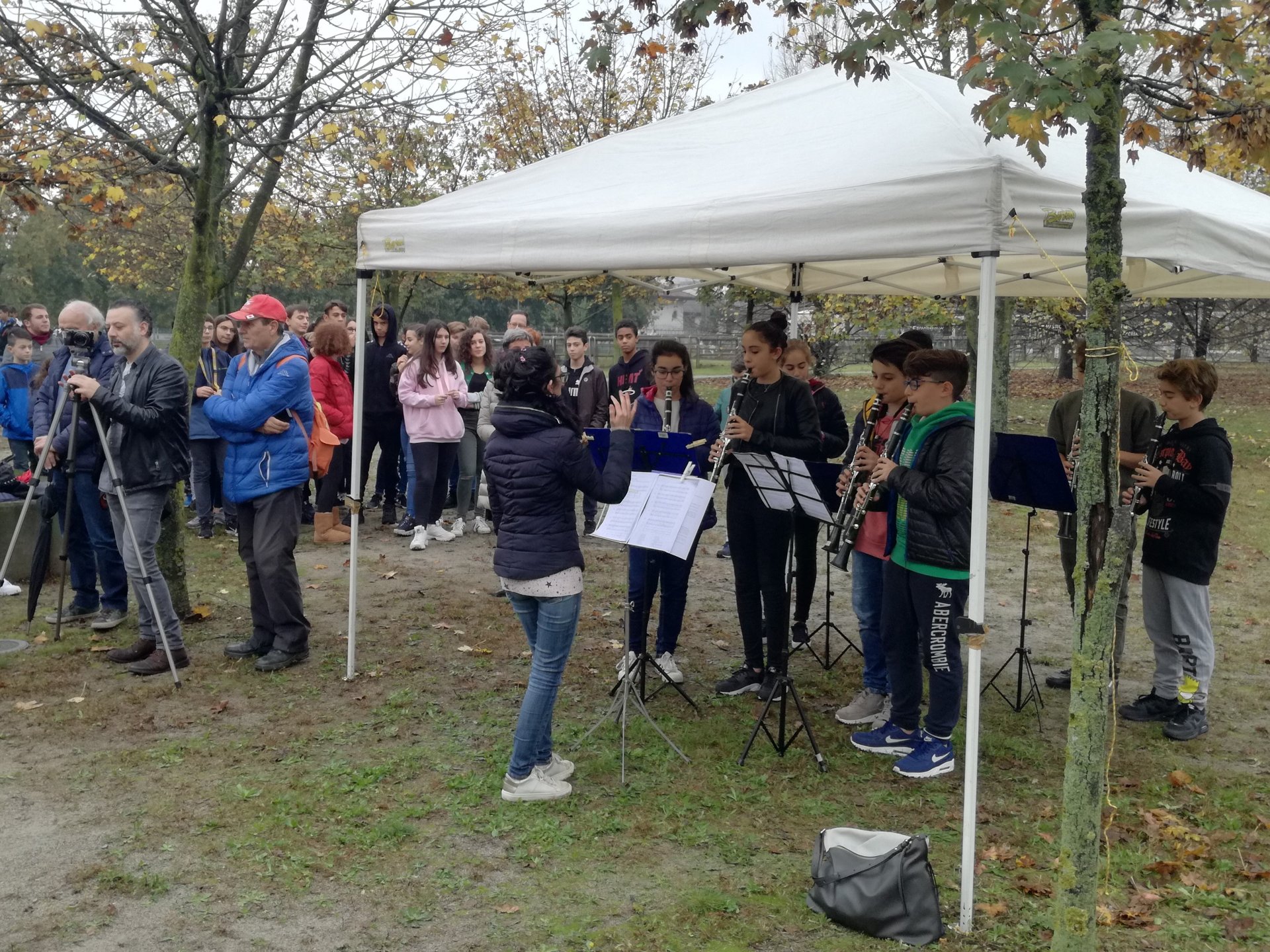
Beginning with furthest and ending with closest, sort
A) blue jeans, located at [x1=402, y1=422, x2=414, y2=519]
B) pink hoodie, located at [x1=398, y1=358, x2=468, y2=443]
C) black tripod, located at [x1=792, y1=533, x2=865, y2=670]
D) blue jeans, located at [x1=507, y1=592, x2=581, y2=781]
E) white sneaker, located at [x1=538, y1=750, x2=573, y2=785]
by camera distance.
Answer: blue jeans, located at [x1=402, y1=422, x2=414, y2=519], pink hoodie, located at [x1=398, y1=358, x2=468, y2=443], black tripod, located at [x1=792, y1=533, x2=865, y2=670], white sneaker, located at [x1=538, y1=750, x2=573, y2=785], blue jeans, located at [x1=507, y1=592, x2=581, y2=781]

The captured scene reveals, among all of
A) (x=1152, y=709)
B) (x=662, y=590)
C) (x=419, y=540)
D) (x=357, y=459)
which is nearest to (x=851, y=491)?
(x=662, y=590)

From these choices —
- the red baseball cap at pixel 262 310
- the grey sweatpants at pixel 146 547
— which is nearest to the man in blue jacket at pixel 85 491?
the grey sweatpants at pixel 146 547

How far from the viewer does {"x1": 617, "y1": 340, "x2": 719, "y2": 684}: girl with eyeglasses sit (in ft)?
18.7

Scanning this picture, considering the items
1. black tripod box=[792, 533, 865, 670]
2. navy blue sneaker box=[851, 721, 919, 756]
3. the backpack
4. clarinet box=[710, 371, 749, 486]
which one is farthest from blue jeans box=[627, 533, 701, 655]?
the backpack

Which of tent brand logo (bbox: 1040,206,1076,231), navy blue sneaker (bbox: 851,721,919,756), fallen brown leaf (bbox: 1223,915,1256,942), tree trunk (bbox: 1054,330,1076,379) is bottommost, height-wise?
fallen brown leaf (bbox: 1223,915,1256,942)

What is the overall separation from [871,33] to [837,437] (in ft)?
10.0

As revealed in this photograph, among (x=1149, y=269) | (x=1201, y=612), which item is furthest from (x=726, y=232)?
(x=1149, y=269)

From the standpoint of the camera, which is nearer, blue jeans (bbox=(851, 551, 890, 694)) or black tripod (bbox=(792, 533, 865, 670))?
blue jeans (bbox=(851, 551, 890, 694))

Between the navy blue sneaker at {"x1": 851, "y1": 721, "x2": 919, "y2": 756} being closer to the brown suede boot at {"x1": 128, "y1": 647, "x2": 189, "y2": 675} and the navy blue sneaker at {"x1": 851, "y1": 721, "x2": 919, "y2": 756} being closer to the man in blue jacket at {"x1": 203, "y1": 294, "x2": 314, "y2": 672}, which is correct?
the man in blue jacket at {"x1": 203, "y1": 294, "x2": 314, "y2": 672}

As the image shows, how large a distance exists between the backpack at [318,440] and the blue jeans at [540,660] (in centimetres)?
241

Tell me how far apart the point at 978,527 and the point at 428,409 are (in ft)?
20.6

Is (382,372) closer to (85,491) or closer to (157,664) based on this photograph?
(85,491)

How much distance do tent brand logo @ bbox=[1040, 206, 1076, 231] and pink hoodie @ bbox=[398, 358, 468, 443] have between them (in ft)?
20.6

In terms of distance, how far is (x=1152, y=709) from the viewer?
5598 millimetres
